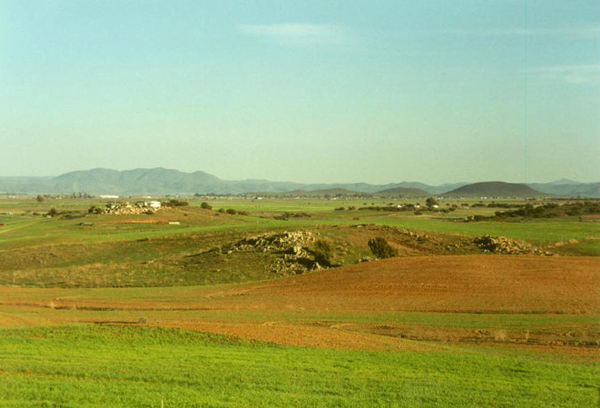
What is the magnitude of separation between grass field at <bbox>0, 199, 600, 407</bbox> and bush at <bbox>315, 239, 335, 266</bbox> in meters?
1.06

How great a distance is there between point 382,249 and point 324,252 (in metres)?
6.45

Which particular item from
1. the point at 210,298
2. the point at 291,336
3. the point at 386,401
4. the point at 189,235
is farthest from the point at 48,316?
the point at 189,235

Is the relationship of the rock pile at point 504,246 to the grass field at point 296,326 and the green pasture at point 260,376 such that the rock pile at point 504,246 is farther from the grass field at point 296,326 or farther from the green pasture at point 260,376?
the green pasture at point 260,376

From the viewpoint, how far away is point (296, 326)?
3225cm

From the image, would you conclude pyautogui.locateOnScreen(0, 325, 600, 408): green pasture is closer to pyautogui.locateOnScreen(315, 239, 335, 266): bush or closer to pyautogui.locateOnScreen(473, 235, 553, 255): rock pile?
pyautogui.locateOnScreen(315, 239, 335, 266): bush

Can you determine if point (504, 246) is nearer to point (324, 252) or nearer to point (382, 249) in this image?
point (382, 249)

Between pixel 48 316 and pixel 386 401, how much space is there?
78.5ft

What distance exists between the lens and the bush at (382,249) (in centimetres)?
6406

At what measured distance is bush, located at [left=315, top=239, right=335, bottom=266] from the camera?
198 feet

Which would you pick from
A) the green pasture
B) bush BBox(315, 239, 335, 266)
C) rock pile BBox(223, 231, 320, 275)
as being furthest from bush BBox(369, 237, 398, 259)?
the green pasture

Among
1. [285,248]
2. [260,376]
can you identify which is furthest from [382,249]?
[260,376]

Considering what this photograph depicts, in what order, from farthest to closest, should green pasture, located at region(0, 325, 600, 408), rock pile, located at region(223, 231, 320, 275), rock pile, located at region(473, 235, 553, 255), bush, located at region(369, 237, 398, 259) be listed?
rock pile, located at region(473, 235, 553, 255), bush, located at region(369, 237, 398, 259), rock pile, located at region(223, 231, 320, 275), green pasture, located at region(0, 325, 600, 408)

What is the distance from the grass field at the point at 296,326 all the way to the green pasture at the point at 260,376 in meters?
0.07

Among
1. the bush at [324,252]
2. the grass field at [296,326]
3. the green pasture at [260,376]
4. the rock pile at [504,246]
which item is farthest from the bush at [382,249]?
the green pasture at [260,376]
